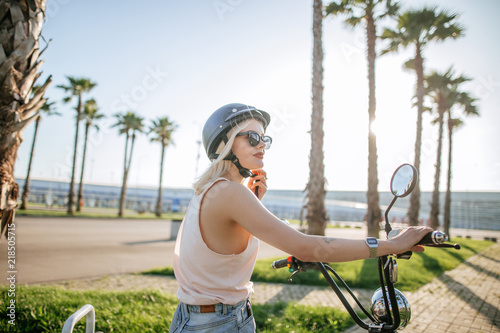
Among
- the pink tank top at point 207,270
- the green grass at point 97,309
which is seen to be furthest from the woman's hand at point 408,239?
the green grass at point 97,309

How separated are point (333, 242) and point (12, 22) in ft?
12.3

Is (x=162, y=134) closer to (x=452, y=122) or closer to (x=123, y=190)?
(x=123, y=190)

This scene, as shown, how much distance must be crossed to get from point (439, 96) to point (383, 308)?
26370 millimetres

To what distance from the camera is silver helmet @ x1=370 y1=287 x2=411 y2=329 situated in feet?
5.27

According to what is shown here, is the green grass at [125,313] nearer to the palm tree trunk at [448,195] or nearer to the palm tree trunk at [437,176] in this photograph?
the palm tree trunk at [437,176]

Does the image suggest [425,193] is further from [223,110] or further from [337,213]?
[223,110]

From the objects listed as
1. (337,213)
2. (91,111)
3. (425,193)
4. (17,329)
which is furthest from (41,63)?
(425,193)

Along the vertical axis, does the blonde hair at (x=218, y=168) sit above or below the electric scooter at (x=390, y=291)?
above

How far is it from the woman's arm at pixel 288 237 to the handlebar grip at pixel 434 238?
23 millimetres

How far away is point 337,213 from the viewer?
6694cm

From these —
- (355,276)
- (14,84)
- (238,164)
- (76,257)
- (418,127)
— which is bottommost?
(76,257)

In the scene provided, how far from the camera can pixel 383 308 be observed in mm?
1667

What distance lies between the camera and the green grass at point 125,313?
3.81m

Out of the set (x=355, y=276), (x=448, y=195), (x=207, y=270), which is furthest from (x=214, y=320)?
(x=448, y=195)
